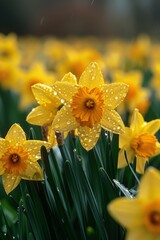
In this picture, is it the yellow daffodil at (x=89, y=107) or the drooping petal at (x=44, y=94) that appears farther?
the drooping petal at (x=44, y=94)

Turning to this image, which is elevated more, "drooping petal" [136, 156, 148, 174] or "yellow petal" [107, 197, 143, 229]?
"yellow petal" [107, 197, 143, 229]

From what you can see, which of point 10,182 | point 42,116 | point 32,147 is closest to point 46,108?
point 42,116

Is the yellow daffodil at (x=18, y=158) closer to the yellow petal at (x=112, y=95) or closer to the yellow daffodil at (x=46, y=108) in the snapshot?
the yellow daffodil at (x=46, y=108)

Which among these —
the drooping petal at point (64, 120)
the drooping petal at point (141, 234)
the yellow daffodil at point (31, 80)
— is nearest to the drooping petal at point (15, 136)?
the drooping petal at point (64, 120)

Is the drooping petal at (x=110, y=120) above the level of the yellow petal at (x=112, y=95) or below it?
below

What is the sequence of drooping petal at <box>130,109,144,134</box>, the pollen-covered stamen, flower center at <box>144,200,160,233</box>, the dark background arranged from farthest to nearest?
the dark background, drooping petal at <box>130,109,144,134</box>, the pollen-covered stamen, flower center at <box>144,200,160,233</box>

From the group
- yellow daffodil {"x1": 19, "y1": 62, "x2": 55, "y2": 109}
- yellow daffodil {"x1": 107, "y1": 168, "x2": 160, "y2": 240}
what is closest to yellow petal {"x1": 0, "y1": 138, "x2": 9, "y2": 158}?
yellow daffodil {"x1": 107, "y1": 168, "x2": 160, "y2": 240}

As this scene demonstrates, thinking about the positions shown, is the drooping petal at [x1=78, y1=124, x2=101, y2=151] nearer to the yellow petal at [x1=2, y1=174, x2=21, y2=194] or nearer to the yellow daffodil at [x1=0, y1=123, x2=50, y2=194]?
the yellow daffodil at [x1=0, y1=123, x2=50, y2=194]

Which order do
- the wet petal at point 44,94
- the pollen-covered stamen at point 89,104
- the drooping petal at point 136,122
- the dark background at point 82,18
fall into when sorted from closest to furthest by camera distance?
1. the pollen-covered stamen at point 89,104
2. the wet petal at point 44,94
3. the drooping petal at point 136,122
4. the dark background at point 82,18
